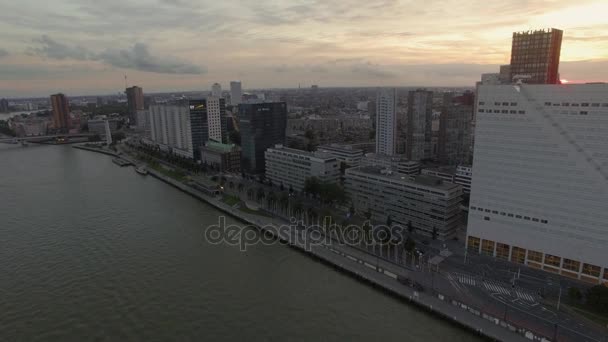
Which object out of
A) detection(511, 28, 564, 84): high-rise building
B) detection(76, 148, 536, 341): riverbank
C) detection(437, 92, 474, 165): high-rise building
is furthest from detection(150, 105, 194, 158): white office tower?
detection(511, 28, 564, 84): high-rise building

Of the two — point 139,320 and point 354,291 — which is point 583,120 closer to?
point 354,291

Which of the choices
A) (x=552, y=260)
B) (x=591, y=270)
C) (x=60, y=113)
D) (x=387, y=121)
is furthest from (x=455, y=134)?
(x=60, y=113)

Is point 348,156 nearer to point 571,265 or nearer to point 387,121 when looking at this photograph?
point 387,121

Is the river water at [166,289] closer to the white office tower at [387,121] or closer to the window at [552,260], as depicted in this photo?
the window at [552,260]

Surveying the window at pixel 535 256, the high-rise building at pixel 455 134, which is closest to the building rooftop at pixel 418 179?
the window at pixel 535 256

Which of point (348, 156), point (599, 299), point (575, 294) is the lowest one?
point (575, 294)

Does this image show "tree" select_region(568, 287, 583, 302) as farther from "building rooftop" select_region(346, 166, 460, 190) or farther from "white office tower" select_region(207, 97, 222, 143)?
"white office tower" select_region(207, 97, 222, 143)

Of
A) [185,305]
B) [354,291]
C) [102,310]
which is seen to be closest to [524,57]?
[354,291]
